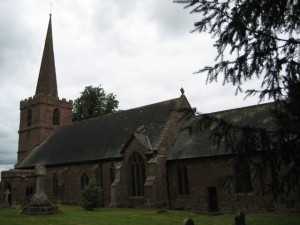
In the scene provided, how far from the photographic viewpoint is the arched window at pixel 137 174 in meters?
29.5

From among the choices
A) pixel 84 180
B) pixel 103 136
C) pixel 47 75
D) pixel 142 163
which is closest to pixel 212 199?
pixel 142 163

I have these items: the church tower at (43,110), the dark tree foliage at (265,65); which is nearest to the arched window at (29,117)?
the church tower at (43,110)

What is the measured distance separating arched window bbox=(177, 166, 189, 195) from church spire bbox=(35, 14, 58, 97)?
26155mm

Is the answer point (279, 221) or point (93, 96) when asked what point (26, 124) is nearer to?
point (93, 96)

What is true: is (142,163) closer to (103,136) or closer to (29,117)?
(103,136)

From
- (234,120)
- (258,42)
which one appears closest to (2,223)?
(258,42)

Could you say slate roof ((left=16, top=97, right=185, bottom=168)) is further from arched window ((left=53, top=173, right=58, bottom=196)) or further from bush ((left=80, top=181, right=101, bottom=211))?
bush ((left=80, top=181, right=101, bottom=211))

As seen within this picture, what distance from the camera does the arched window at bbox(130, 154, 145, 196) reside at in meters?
29.5

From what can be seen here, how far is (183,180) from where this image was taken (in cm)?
2766

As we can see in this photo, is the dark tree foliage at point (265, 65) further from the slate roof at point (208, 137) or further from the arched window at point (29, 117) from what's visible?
the arched window at point (29, 117)

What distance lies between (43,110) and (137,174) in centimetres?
2121

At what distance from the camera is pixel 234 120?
91.8ft

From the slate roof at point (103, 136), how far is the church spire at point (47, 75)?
7.18m

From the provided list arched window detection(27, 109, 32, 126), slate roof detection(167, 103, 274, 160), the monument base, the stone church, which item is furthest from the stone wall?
arched window detection(27, 109, 32, 126)
